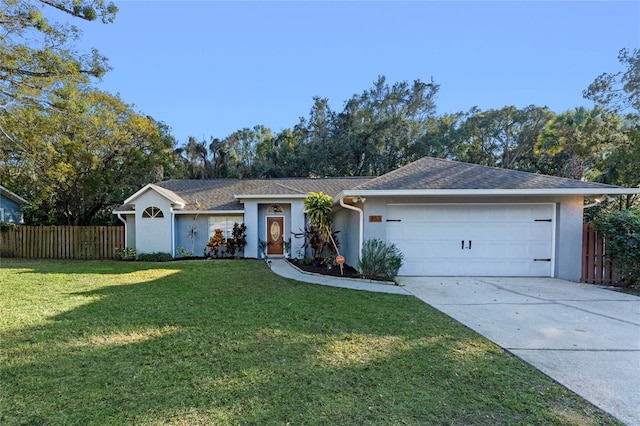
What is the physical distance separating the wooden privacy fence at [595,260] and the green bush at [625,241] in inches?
12.2

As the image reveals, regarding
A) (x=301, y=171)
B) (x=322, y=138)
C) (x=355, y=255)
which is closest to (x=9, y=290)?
(x=355, y=255)

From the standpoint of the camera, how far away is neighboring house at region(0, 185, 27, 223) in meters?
15.8

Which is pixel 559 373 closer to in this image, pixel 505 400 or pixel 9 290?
pixel 505 400

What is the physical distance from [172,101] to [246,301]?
17188mm

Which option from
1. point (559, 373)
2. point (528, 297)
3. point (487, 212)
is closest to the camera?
point (559, 373)

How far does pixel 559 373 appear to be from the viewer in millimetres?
3178

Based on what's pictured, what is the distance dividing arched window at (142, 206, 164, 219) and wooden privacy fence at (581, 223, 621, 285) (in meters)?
15.4

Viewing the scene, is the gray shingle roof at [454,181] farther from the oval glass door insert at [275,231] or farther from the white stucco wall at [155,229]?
the white stucco wall at [155,229]

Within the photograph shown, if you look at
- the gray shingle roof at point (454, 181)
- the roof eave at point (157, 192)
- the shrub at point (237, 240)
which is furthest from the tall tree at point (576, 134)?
the roof eave at point (157, 192)

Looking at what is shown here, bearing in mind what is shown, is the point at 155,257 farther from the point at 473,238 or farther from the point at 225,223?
the point at 473,238

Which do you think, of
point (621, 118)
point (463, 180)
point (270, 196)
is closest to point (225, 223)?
point (270, 196)

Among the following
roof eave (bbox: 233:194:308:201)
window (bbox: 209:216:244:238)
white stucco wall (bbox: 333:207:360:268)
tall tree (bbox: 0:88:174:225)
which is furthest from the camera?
window (bbox: 209:216:244:238)

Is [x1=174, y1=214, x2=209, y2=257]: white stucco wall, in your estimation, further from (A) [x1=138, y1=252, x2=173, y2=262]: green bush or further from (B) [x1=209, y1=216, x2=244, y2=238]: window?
(A) [x1=138, y1=252, x2=173, y2=262]: green bush

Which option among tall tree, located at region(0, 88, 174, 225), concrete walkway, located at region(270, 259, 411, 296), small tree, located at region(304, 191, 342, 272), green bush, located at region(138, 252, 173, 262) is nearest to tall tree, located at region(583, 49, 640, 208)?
concrete walkway, located at region(270, 259, 411, 296)
